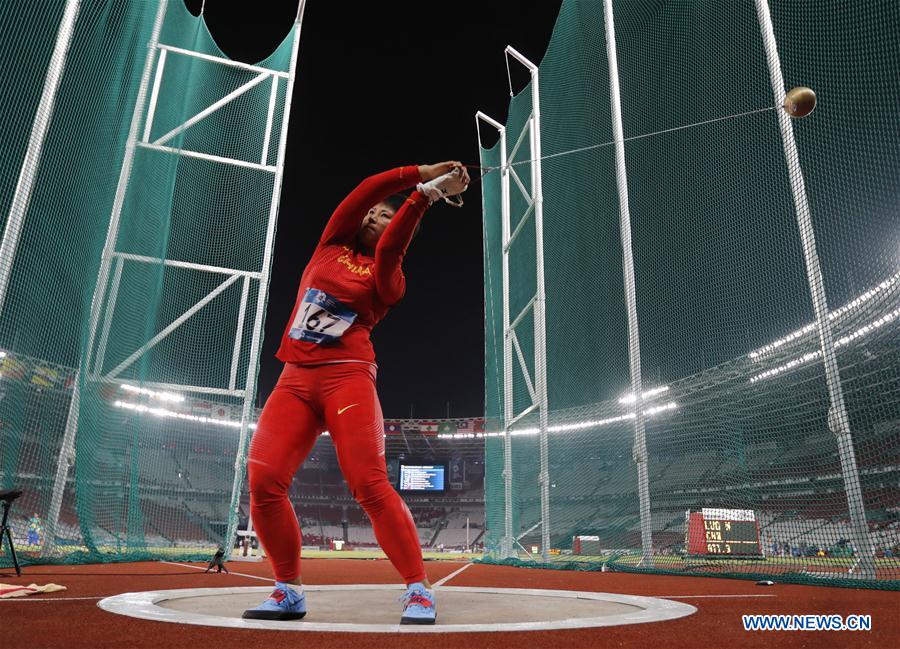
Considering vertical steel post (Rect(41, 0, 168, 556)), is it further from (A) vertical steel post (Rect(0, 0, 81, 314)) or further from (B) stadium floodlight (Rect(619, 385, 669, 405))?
(B) stadium floodlight (Rect(619, 385, 669, 405))

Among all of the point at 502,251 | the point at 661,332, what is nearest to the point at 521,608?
the point at 661,332

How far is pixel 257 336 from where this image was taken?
23.2 ft

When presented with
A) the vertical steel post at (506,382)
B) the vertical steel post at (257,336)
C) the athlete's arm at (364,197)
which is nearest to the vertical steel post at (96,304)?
the vertical steel post at (257,336)

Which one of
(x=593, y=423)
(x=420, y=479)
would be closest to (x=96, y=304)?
(x=593, y=423)

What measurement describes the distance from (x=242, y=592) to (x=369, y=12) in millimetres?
13593

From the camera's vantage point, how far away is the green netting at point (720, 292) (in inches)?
145

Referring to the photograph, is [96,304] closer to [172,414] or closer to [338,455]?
[172,414]

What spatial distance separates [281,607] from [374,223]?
1.29m

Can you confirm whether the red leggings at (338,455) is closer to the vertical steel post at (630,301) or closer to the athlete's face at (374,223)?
the athlete's face at (374,223)

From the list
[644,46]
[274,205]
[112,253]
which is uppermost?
[644,46]

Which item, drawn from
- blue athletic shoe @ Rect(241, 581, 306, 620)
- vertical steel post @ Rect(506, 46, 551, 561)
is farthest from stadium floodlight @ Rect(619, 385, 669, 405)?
blue athletic shoe @ Rect(241, 581, 306, 620)

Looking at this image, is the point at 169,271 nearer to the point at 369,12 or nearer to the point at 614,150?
the point at 614,150

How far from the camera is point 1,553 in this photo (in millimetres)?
3744

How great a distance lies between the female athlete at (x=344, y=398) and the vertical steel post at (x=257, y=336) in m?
4.93
